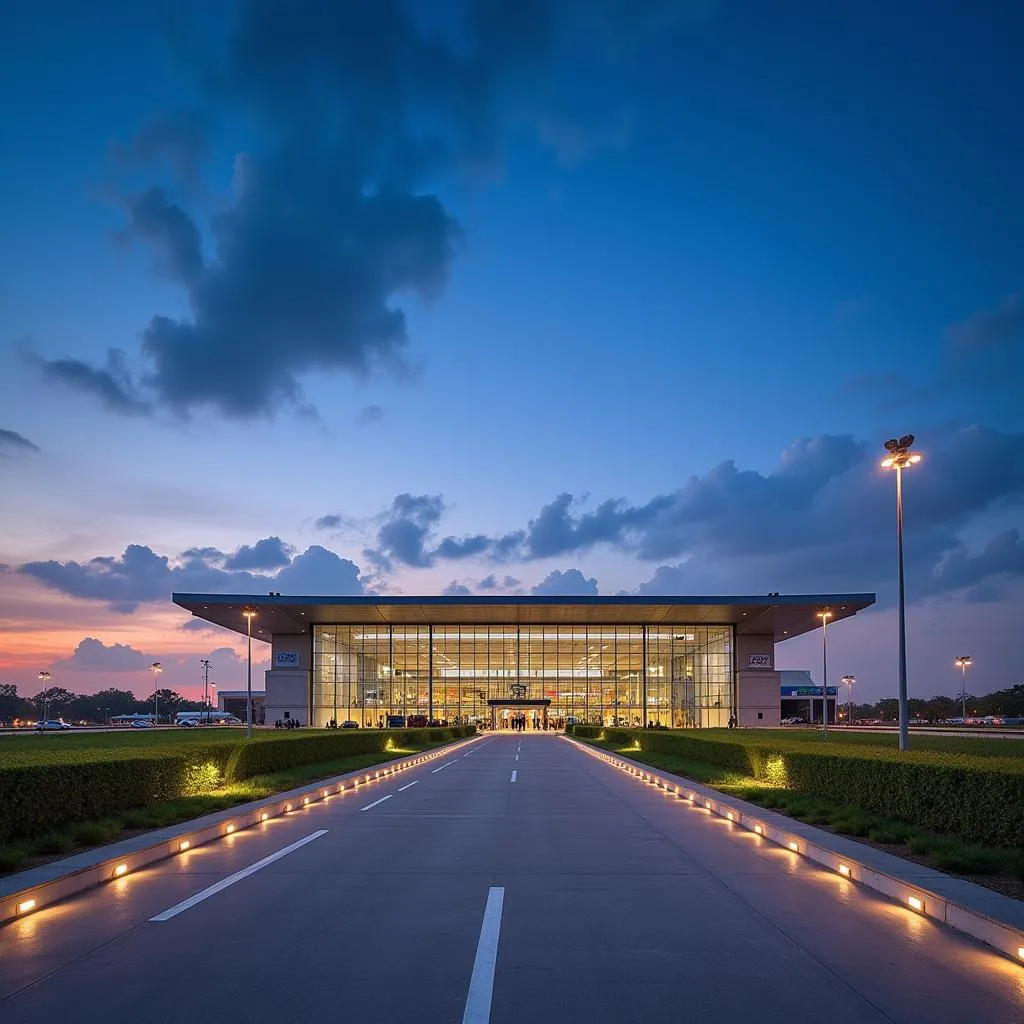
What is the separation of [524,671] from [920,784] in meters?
69.5

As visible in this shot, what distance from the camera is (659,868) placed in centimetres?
1188

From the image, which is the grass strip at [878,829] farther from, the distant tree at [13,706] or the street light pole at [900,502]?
the distant tree at [13,706]

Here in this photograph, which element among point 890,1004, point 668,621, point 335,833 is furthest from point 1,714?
point 890,1004


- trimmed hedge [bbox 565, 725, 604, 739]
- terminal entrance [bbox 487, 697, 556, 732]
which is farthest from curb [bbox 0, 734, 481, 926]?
terminal entrance [bbox 487, 697, 556, 732]

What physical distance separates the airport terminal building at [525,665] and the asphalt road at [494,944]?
2412 inches

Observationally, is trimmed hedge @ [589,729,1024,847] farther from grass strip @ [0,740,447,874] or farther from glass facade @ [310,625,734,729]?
glass facade @ [310,625,734,729]

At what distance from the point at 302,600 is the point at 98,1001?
63.4 meters

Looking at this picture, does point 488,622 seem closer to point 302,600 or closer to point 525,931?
point 302,600

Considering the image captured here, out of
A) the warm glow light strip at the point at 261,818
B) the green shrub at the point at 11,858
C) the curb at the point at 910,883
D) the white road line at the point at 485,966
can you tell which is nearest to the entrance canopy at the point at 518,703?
the warm glow light strip at the point at 261,818

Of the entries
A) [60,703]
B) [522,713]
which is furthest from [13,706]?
[522,713]

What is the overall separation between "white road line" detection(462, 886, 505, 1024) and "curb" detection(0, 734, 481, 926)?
15.0ft

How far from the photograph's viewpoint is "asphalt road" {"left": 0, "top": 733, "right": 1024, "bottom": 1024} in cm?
632

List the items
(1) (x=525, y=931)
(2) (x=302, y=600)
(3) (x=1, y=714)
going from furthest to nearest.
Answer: (3) (x=1, y=714) < (2) (x=302, y=600) < (1) (x=525, y=931)

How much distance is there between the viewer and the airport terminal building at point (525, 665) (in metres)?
76.4
